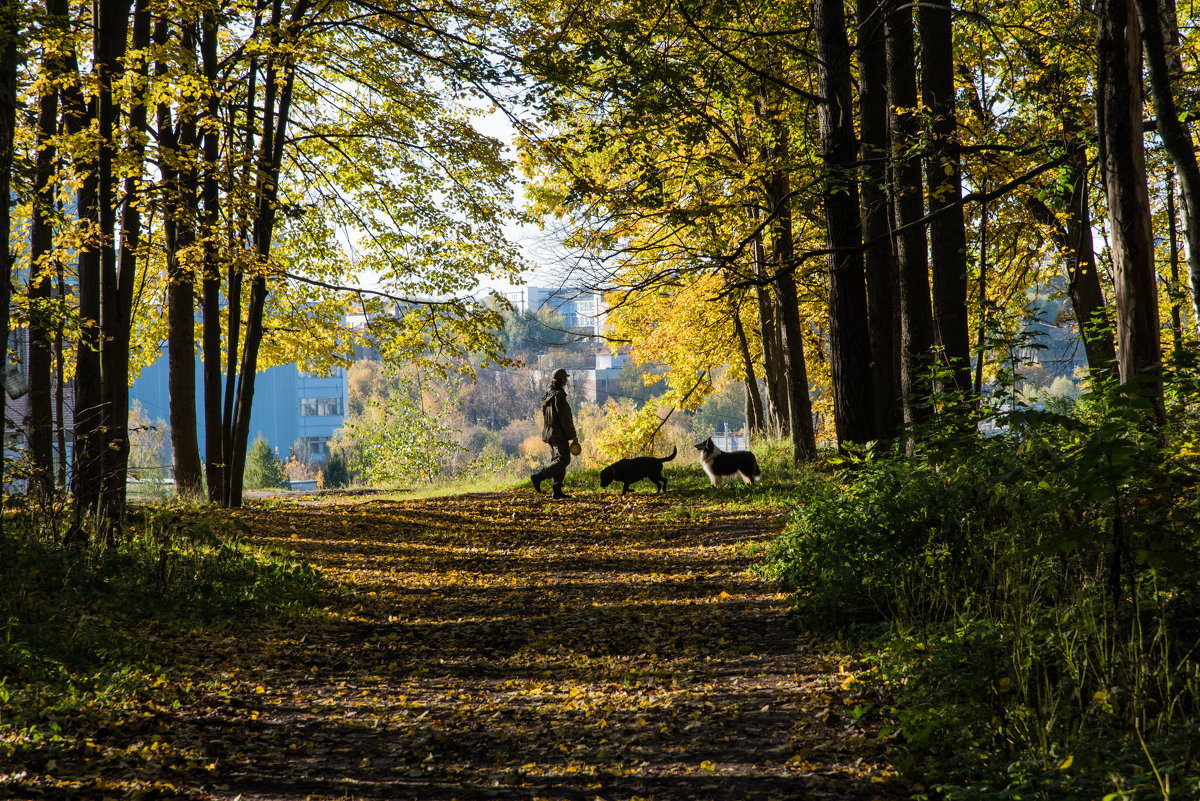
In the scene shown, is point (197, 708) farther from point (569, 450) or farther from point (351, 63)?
point (351, 63)

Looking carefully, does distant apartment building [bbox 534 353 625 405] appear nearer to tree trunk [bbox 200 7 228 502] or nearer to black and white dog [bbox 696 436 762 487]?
tree trunk [bbox 200 7 228 502]

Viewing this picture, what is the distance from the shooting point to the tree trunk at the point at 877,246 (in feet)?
29.2

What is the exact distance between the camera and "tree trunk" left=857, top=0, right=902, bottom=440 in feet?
29.2

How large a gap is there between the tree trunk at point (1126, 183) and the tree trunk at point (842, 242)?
9.48ft

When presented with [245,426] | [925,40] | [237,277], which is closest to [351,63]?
[237,277]

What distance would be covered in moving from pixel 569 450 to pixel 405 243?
6055mm

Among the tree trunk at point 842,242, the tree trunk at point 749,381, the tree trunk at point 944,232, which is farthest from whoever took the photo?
the tree trunk at point 749,381

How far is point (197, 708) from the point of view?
4.57 meters

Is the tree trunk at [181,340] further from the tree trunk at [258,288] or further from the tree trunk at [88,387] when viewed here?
the tree trunk at [88,387]

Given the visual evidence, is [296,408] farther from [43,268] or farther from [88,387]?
[88,387]

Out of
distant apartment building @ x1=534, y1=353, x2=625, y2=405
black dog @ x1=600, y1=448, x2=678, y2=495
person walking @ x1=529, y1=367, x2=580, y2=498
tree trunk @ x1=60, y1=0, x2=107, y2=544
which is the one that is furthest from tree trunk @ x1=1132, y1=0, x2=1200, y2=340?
distant apartment building @ x1=534, y1=353, x2=625, y2=405

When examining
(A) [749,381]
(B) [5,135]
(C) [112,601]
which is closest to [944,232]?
(C) [112,601]

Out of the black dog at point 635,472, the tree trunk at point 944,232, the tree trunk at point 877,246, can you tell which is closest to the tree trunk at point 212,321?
the black dog at point 635,472

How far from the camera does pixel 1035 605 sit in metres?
4.29
